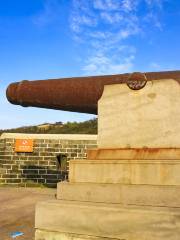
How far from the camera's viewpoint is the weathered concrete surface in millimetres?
4331

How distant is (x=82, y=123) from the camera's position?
3422 centimetres

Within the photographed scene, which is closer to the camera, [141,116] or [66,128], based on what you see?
[141,116]

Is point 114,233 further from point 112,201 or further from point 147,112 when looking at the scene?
point 147,112

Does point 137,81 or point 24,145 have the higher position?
point 137,81

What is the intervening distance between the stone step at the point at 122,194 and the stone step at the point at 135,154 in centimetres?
41

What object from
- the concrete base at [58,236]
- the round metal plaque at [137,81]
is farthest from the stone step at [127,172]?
the round metal plaque at [137,81]

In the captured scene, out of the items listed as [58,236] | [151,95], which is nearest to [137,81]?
[151,95]

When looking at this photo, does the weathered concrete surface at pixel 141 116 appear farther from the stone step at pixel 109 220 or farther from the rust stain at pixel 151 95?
the stone step at pixel 109 220

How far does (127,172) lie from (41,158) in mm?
8531

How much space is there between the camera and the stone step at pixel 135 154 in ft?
13.9

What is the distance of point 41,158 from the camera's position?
12.5m

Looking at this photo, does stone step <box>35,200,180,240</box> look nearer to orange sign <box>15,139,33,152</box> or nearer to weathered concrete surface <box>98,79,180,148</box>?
weathered concrete surface <box>98,79,180,148</box>

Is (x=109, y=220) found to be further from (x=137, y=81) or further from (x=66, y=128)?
(x=66, y=128)

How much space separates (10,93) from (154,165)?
3.03 meters
